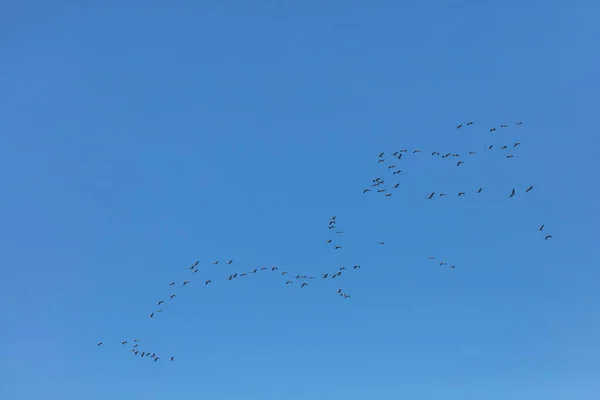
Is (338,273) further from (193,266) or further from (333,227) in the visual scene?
(193,266)

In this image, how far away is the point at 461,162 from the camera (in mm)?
81500

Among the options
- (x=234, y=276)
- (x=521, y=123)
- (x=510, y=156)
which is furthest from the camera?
(x=234, y=276)

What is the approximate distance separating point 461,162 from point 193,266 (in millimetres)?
48682

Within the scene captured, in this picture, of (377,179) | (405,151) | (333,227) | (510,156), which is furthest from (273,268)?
(510,156)

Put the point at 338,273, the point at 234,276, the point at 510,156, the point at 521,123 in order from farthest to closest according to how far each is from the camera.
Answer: the point at 234,276
the point at 338,273
the point at 510,156
the point at 521,123

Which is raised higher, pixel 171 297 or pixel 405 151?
pixel 405 151

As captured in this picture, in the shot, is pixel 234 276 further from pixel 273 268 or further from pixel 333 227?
pixel 333 227

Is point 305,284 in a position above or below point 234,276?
below

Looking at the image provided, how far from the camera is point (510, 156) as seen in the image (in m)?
80.9

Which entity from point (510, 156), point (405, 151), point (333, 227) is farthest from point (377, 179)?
point (510, 156)

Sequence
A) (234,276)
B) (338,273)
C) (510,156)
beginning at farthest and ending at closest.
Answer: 1. (234,276)
2. (338,273)
3. (510,156)

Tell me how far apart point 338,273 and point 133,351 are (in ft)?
129

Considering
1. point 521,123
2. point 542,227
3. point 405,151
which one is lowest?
point 542,227

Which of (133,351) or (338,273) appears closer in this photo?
(338,273)
